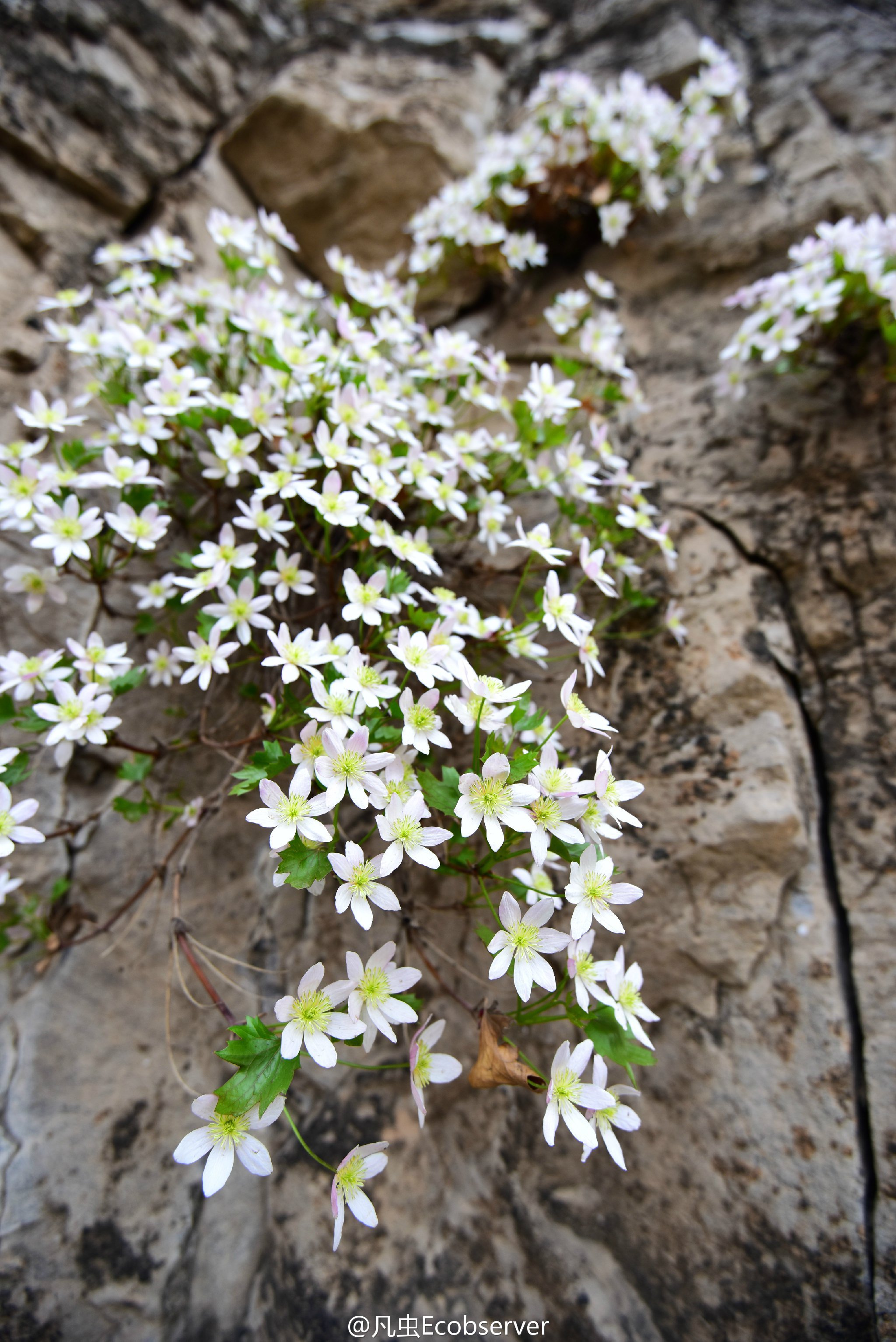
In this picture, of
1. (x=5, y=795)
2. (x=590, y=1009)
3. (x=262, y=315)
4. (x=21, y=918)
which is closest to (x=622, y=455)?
(x=262, y=315)

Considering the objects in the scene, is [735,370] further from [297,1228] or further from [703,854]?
[297,1228]

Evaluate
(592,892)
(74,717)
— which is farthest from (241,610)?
(592,892)

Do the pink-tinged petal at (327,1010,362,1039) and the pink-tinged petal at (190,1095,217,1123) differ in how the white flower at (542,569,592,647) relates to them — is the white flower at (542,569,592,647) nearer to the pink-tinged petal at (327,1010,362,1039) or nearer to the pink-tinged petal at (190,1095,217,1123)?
the pink-tinged petal at (327,1010,362,1039)

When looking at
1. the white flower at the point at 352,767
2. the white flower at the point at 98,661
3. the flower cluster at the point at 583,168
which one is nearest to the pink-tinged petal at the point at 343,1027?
the white flower at the point at 352,767

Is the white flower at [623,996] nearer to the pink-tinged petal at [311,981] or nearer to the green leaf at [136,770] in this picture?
the pink-tinged petal at [311,981]

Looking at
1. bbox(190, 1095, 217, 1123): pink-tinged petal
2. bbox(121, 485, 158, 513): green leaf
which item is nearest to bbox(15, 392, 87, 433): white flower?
bbox(121, 485, 158, 513): green leaf

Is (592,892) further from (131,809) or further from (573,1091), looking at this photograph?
(131,809)
